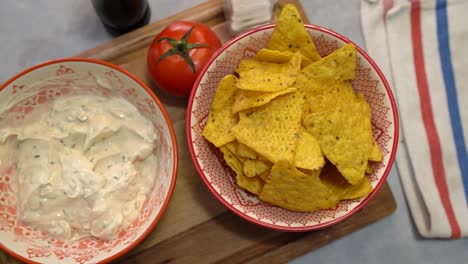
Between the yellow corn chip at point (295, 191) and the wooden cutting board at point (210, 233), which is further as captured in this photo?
the wooden cutting board at point (210, 233)

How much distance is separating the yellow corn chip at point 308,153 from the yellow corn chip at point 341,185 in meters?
0.11

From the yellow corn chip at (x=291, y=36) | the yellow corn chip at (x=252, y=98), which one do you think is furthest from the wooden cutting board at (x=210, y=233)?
the yellow corn chip at (x=291, y=36)

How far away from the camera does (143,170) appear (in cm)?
118

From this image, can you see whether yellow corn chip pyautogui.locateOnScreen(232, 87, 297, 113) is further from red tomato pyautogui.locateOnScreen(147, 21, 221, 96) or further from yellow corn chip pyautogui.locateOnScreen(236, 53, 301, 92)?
red tomato pyautogui.locateOnScreen(147, 21, 221, 96)

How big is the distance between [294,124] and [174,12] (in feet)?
1.92

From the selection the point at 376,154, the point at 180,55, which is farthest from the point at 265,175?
the point at 180,55

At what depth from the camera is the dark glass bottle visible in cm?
124

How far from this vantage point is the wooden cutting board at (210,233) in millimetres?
1219

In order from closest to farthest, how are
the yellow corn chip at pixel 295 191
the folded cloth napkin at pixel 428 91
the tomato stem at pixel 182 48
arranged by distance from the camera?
the yellow corn chip at pixel 295 191 → the tomato stem at pixel 182 48 → the folded cloth napkin at pixel 428 91

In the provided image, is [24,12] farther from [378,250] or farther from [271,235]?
[378,250]

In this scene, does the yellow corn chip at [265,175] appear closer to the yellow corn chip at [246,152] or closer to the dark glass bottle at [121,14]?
the yellow corn chip at [246,152]

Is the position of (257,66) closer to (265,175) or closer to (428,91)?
(265,175)

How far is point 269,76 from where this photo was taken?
1.09 m

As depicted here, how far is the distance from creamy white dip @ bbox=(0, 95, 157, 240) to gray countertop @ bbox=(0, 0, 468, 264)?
327mm
